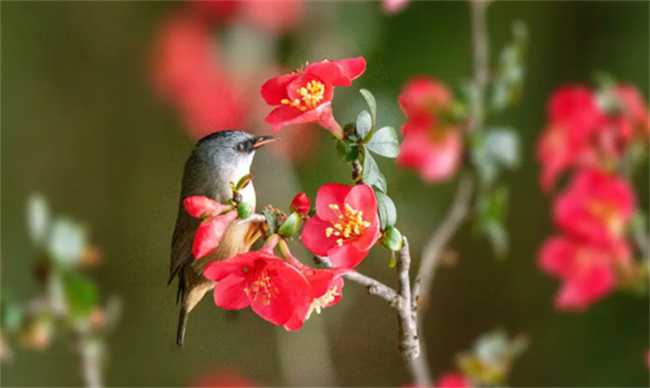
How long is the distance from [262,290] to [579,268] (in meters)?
0.43

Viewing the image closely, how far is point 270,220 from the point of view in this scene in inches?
7.5

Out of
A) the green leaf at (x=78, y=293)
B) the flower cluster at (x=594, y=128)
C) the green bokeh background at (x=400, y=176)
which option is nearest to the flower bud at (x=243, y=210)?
the green bokeh background at (x=400, y=176)

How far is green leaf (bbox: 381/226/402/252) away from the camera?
192mm

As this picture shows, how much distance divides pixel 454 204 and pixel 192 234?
0.45 metres

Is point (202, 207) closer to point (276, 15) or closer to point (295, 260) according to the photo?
point (295, 260)

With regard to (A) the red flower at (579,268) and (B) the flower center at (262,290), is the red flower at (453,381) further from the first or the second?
(B) the flower center at (262,290)

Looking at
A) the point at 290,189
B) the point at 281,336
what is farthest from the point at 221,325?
the point at 281,336

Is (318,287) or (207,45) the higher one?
(207,45)

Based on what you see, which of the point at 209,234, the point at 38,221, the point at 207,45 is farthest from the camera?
the point at 207,45

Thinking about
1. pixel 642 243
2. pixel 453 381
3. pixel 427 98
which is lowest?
pixel 453 381

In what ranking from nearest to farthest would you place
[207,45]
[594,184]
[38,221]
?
[38,221], [594,184], [207,45]

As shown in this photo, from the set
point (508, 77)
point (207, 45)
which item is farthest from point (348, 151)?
point (207, 45)

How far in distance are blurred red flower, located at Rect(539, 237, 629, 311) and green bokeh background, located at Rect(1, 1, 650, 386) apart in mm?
59

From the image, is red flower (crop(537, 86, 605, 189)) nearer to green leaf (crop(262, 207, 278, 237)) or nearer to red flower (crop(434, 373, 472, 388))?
red flower (crop(434, 373, 472, 388))
